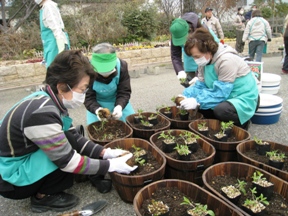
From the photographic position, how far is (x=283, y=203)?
151 centimetres

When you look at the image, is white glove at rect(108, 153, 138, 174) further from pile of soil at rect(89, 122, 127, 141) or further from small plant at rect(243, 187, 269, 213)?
small plant at rect(243, 187, 269, 213)

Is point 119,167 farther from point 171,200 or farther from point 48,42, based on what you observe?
point 48,42

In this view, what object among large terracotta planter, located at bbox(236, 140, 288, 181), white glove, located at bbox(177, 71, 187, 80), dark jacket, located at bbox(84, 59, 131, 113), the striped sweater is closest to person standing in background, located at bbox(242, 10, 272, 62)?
white glove, located at bbox(177, 71, 187, 80)

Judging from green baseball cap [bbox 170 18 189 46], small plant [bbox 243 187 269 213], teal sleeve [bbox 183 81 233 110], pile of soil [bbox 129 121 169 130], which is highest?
green baseball cap [bbox 170 18 189 46]

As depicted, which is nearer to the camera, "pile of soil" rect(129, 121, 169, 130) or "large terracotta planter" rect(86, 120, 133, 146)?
"large terracotta planter" rect(86, 120, 133, 146)

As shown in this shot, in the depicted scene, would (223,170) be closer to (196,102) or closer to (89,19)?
(196,102)

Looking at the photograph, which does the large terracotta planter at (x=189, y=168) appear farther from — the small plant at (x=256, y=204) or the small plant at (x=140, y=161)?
the small plant at (x=256, y=204)

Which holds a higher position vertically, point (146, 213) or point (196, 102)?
point (196, 102)

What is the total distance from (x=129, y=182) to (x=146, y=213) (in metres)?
0.30

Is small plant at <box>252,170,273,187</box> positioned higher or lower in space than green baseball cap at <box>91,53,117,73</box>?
lower

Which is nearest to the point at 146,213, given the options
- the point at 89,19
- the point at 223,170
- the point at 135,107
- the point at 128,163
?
the point at 128,163

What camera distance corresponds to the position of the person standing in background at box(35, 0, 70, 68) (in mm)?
3498

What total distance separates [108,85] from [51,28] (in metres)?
1.49

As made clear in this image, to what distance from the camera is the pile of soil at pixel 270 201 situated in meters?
1.45
